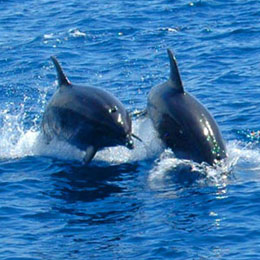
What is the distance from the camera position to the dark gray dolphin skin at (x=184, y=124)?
857 inches

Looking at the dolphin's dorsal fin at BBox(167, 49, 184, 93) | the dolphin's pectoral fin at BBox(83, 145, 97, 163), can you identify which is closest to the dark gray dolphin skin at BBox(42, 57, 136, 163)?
the dolphin's pectoral fin at BBox(83, 145, 97, 163)

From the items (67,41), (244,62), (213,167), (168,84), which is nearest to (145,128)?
(168,84)

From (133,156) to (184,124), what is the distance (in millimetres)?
2019

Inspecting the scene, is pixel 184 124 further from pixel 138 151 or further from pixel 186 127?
pixel 138 151

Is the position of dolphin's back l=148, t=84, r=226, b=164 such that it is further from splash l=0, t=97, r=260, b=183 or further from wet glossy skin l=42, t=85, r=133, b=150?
wet glossy skin l=42, t=85, r=133, b=150

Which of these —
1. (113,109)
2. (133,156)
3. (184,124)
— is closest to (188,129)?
(184,124)

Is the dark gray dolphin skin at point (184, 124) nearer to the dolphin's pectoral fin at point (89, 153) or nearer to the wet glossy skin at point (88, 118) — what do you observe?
the wet glossy skin at point (88, 118)

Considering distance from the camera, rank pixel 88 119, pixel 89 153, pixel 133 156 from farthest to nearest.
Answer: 1. pixel 133 156
2. pixel 89 153
3. pixel 88 119

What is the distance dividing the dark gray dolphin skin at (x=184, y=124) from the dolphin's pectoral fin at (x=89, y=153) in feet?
5.39

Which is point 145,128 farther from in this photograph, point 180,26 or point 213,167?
point 180,26

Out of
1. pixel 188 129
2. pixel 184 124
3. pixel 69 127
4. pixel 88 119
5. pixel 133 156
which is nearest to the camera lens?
pixel 188 129

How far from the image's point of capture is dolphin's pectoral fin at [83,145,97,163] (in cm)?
2238

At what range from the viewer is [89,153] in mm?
22547

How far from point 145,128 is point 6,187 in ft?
13.6
